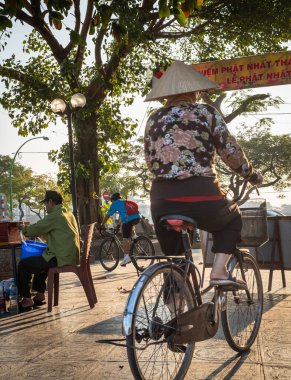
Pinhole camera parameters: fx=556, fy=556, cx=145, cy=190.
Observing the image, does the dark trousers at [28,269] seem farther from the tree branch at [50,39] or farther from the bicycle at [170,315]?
the tree branch at [50,39]

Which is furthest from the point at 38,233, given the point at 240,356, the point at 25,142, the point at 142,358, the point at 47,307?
the point at 25,142

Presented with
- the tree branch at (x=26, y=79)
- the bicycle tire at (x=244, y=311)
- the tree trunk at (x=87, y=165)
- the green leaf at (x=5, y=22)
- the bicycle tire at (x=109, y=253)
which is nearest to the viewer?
the green leaf at (x=5, y=22)

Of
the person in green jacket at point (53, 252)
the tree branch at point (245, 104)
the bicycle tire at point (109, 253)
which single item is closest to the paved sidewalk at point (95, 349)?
the person in green jacket at point (53, 252)

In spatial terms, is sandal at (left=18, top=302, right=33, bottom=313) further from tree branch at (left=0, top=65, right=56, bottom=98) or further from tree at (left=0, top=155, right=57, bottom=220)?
tree at (left=0, top=155, right=57, bottom=220)

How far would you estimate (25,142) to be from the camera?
161 feet

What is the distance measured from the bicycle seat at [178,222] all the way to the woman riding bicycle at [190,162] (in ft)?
0.18

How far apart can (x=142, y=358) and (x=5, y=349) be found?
194cm

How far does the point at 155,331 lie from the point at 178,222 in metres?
0.67

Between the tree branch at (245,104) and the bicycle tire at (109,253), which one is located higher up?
the tree branch at (245,104)

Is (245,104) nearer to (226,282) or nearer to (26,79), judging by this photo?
(26,79)

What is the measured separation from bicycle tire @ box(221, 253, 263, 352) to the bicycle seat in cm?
80

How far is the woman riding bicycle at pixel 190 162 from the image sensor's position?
3512 mm

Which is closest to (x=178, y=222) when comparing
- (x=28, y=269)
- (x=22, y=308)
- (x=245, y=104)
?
(x=28, y=269)

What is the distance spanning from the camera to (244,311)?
4.41m
